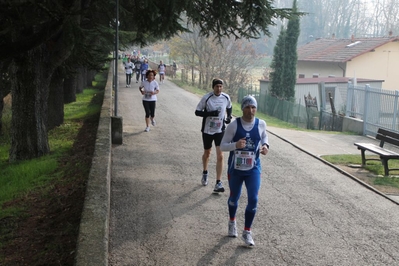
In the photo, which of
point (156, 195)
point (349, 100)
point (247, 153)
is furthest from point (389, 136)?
point (247, 153)

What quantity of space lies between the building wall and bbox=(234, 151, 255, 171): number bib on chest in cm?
3811

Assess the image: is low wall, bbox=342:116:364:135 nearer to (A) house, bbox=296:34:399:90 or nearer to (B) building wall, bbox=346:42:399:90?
(A) house, bbox=296:34:399:90

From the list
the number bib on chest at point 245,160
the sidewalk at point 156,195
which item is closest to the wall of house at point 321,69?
the sidewalk at point 156,195

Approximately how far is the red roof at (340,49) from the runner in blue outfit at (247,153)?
119ft

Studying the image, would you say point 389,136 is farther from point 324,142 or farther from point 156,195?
point 156,195

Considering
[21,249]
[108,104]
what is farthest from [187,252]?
[108,104]

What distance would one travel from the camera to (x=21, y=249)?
20.6 ft

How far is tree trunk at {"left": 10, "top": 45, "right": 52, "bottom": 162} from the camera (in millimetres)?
11219

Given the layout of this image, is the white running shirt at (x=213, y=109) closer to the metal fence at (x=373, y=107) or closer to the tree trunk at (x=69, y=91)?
the metal fence at (x=373, y=107)

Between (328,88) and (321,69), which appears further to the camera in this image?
(321,69)

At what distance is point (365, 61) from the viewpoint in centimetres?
4256

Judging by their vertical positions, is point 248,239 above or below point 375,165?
above

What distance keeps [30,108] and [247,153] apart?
6.64 meters

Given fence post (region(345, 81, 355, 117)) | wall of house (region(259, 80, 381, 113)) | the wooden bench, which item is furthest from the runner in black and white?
wall of house (region(259, 80, 381, 113))
